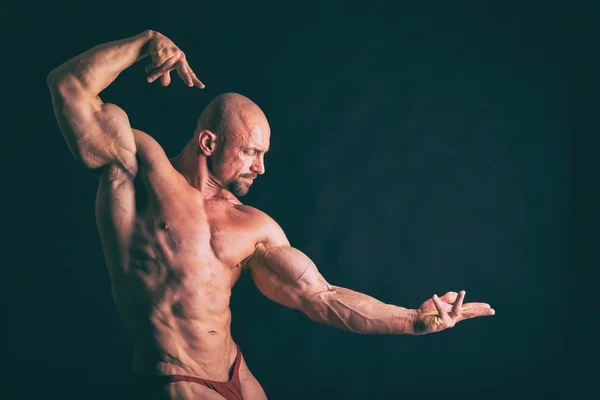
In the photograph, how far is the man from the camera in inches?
96.1

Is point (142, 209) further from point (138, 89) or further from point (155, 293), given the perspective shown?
point (138, 89)

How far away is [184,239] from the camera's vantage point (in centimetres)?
251

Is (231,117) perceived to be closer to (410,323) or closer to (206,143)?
(206,143)

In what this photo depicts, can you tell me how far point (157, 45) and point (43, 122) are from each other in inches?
44.3

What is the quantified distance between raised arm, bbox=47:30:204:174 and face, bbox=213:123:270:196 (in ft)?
0.97

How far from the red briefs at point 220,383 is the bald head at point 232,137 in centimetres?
60

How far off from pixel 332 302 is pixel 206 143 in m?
0.65

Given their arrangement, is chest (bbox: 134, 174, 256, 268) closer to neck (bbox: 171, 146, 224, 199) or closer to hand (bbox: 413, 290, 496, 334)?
neck (bbox: 171, 146, 224, 199)

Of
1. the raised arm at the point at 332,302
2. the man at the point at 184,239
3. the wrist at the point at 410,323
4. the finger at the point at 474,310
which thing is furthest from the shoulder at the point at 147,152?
the finger at the point at 474,310

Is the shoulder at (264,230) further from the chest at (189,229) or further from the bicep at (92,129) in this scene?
the bicep at (92,129)

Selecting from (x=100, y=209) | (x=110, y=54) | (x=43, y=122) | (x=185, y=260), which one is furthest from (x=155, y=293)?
(x=43, y=122)

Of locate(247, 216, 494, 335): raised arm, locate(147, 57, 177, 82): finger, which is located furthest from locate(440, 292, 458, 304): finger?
locate(147, 57, 177, 82): finger

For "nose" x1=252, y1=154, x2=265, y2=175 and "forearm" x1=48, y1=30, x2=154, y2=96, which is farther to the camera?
"nose" x1=252, y1=154, x2=265, y2=175

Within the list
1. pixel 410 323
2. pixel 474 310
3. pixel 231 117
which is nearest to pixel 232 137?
pixel 231 117
